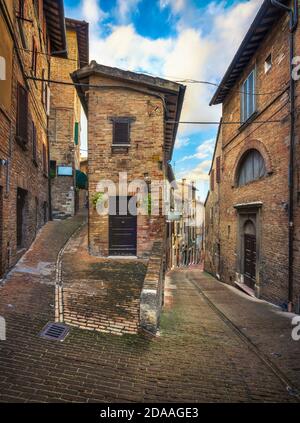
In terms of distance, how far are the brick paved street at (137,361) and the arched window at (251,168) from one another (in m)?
5.48

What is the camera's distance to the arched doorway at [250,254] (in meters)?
10.5

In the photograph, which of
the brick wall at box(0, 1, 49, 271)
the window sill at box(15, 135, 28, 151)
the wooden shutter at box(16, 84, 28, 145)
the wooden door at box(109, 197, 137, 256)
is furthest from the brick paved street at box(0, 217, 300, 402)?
the wooden shutter at box(16, 84, 28, 145)

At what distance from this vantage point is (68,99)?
Answer: 17.6m

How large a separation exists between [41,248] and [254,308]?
785 cm

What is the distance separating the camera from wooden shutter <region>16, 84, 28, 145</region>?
787 cm

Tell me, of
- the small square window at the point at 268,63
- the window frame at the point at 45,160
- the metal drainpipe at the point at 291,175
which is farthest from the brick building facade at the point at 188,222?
the metal drainpipe at the point at 291,175

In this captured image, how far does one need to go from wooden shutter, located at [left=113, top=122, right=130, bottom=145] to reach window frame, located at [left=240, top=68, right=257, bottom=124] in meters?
4.92

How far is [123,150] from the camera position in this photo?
10125 mm

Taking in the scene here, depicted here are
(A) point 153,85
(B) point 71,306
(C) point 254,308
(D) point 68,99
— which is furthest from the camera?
(D) point 68,99

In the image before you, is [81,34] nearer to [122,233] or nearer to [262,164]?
[122,233]

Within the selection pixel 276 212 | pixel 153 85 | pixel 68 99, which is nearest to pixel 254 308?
pixel 276 212
